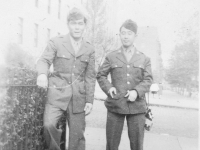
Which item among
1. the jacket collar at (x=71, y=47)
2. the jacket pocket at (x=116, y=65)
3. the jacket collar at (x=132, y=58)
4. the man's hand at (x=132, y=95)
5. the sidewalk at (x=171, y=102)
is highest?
the jacket collar at (x=71, y=47)

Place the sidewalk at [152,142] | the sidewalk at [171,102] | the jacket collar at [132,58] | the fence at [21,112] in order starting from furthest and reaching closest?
the sidewalk at [171,102]
the sidewalk at [152,142]
the jacket collar at [132,58]
the fence at [21,112]

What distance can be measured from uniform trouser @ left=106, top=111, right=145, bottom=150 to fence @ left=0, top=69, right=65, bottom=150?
90cm

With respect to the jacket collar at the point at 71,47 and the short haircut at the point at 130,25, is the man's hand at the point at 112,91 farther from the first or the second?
the short haircut at the point at 130,25

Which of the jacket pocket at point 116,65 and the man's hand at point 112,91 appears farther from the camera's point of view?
the jacket pocket at point 116,65

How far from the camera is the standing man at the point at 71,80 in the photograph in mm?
2902

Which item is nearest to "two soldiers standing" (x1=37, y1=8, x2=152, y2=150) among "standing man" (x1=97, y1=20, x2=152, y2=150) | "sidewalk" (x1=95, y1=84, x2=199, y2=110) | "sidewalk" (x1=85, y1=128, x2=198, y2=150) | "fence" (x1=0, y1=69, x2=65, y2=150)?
"standing man" (x1=97, y1=20, x2=152, y2=150)

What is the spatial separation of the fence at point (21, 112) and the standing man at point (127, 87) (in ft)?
2.79

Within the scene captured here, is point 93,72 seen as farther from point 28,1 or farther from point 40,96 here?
point 28,1

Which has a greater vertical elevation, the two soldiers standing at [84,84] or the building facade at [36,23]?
the building facade at [36,23]

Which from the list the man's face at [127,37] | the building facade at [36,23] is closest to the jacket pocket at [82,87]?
the man's face at [127,37]

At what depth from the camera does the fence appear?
261 cm

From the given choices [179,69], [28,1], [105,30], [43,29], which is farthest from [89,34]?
[179,69]

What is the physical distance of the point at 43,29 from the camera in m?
18.3

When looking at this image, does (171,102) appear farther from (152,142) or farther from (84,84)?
(84,84)
